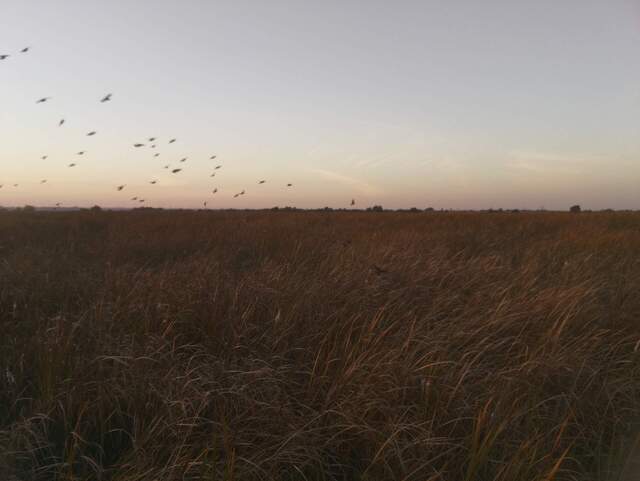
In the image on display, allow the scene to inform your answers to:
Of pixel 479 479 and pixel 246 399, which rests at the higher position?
pixel 246 399

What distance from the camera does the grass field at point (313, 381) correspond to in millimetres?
1737

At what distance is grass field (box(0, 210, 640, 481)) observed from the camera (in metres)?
1.74

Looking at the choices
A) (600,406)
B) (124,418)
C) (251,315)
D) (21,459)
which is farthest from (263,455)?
(600,406)

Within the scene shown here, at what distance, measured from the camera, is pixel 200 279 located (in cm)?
412

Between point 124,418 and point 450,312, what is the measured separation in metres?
2.56

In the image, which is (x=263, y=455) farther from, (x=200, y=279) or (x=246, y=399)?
(x=200, y=279)

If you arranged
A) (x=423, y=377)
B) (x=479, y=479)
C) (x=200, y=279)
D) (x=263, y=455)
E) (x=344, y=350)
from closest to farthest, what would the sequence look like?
(x=479, y=479) < (x=263, y=455) < (x=423, y=377) < (x=344, y=350) < (x=200, y=279)

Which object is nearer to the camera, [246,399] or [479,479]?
[479,479]

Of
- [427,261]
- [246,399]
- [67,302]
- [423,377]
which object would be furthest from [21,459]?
[427,261]

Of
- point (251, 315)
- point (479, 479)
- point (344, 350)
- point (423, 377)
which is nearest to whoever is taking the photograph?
point (479, 479)

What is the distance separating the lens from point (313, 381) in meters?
2.35

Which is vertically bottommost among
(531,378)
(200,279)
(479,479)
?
(479,479)

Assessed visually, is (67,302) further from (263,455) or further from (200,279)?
(263,455)

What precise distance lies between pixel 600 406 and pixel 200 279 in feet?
11.4
